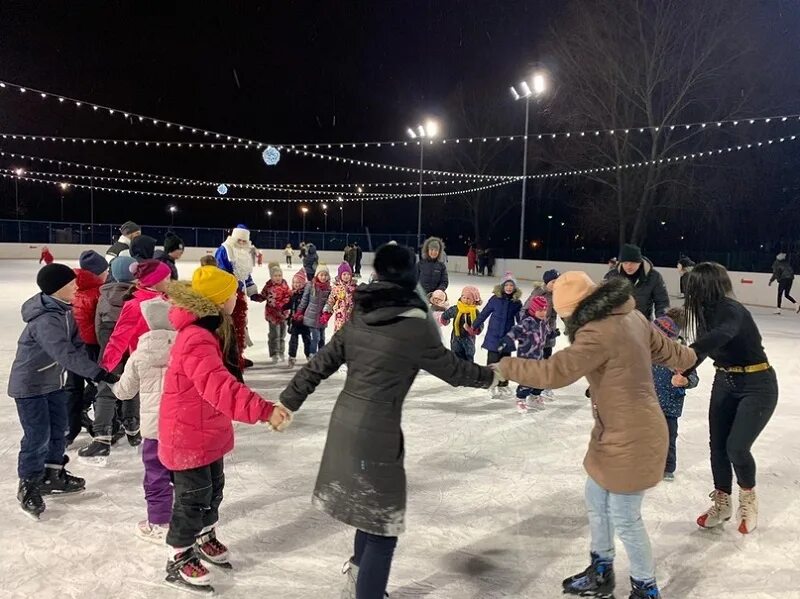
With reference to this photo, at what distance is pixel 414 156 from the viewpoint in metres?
36.8

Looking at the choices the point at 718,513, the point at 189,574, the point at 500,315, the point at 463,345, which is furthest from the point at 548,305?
the point at 189,574

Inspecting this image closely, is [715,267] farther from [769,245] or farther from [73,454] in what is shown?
[769,245]

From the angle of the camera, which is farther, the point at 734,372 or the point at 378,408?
the point at 734,372

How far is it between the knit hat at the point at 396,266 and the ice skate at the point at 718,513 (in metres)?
2.29

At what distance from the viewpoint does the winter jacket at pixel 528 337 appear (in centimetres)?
552

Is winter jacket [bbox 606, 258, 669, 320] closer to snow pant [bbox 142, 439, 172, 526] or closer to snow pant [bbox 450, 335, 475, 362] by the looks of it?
snow pant [bbox 450, 335, 475, 362]

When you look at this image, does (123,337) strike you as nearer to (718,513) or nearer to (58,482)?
(58,482)

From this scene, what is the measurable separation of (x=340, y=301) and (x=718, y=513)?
4199 millimetres

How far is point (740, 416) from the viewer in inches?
121

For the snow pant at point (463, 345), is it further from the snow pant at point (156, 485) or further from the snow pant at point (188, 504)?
the snow pant at point (188, 504)

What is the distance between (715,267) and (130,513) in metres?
3.38

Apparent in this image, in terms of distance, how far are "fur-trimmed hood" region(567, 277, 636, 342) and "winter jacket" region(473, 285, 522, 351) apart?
321 cm

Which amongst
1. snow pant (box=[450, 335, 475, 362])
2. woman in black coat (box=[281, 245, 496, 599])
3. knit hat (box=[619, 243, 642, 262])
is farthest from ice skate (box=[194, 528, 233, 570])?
knit hat (box=[619, 243, 642, 262])

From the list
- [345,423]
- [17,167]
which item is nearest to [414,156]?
[17,167]
